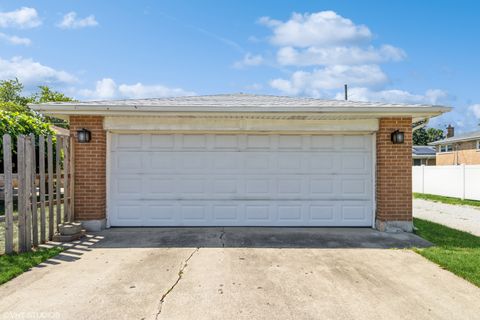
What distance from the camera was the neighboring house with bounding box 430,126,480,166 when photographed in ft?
85.6

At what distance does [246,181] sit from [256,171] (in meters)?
0.34

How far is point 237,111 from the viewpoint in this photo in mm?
6371

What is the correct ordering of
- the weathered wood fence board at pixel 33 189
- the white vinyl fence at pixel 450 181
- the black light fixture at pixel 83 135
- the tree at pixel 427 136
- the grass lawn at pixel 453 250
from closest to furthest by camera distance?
the grass lawn at pixel 453 250 < the weathered wood fence board at pixel 33 189 < the black light fixture at pixel 83 135 < the white vinyl fence at pixel 450 181 < the tree at pixel 427 136

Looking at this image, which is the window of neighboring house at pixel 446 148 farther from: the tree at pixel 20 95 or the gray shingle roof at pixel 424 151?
the tree at pixel 20 95

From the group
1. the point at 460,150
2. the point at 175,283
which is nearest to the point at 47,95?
the point at 175,283

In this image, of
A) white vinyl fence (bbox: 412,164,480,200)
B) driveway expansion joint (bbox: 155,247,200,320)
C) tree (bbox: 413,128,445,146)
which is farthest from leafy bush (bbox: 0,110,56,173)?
tree (bbox: 413,128,445,146)

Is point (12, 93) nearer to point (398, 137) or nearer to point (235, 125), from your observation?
point (235, 125)

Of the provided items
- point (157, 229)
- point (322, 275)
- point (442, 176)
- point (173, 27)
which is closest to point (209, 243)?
point (157, 229)

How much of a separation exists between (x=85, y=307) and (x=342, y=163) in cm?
590

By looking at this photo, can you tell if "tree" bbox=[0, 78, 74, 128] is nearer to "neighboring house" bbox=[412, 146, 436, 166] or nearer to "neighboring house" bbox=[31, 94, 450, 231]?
"neighboring house" bbox=[31, 94, 450, 231]

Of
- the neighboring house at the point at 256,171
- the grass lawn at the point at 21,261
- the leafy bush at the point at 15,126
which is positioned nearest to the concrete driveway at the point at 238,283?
the grass lawn at the point at 21,261

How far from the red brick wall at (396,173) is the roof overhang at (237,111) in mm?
350

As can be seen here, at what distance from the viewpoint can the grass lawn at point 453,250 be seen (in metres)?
4.46

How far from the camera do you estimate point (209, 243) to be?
5.88 metres
